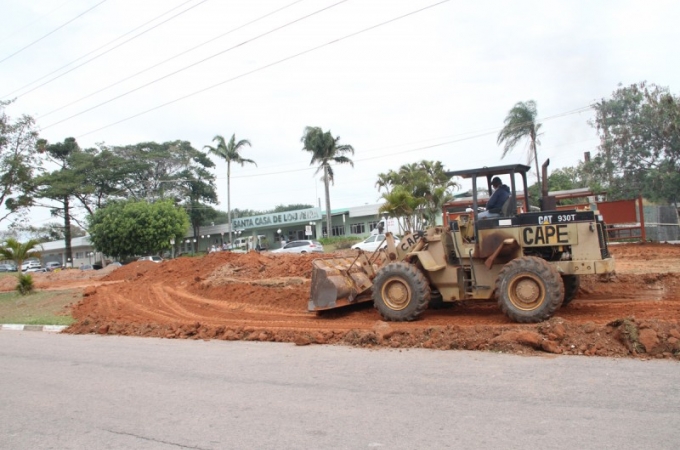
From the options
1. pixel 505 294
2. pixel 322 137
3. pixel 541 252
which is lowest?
pixel 505 294

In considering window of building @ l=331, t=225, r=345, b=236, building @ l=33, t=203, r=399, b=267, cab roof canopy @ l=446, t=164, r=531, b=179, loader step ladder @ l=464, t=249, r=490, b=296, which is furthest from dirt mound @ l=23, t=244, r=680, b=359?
window of building @ l=331, t=225, r=345, b=236

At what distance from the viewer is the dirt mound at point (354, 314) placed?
7.80 m

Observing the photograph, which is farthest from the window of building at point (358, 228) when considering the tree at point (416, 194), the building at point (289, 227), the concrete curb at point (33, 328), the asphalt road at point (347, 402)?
the asphalt road at point (347, 402)

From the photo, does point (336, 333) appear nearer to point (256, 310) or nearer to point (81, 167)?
point (256, 310)

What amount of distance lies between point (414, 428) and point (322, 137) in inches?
1743

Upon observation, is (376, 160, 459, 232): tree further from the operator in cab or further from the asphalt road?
the asphalt road

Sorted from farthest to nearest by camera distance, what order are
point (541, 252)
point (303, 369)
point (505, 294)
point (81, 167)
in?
point (81, 167) → point (541, 252) → point (505, 294) → point (303, 369)

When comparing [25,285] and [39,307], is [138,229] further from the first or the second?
[39,307]

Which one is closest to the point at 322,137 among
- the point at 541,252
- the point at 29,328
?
the point at 29,328

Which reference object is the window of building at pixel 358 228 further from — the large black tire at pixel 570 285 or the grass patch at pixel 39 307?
the large black tire at pixel 570 285

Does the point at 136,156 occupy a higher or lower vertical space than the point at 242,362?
higher

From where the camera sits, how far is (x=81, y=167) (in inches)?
2312

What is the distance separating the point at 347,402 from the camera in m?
6.15

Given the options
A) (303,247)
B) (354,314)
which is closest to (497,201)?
(354,314)
